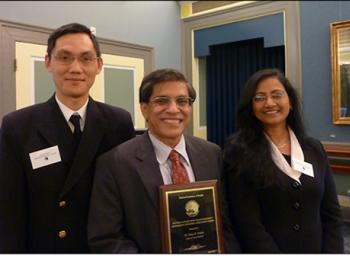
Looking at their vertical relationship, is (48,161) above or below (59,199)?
above

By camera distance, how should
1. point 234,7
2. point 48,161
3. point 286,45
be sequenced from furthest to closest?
point 234,7 < point 286,45 < point 48,161

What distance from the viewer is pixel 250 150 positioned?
1017mm

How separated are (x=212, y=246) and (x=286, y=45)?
65cm

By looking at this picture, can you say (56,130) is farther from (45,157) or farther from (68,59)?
(68,59)

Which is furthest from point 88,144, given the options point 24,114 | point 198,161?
point 198,161

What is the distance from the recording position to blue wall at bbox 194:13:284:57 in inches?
41.1

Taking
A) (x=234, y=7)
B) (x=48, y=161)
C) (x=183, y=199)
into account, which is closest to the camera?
(x=183, y=199)

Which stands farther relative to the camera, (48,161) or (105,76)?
(105,76)

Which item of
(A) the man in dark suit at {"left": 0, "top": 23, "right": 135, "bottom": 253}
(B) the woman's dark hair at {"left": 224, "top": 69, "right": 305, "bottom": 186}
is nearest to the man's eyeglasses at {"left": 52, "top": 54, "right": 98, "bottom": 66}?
(A) the man in dark suit at {"left": 0, "top": 23, "right": 135, "bottom": 253}

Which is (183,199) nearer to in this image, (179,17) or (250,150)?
(250,150)

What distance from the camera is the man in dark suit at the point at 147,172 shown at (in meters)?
0.83

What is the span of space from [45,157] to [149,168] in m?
0.29

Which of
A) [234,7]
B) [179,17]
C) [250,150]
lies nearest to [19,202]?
[250,150]

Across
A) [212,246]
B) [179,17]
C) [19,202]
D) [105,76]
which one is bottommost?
[212,246]
